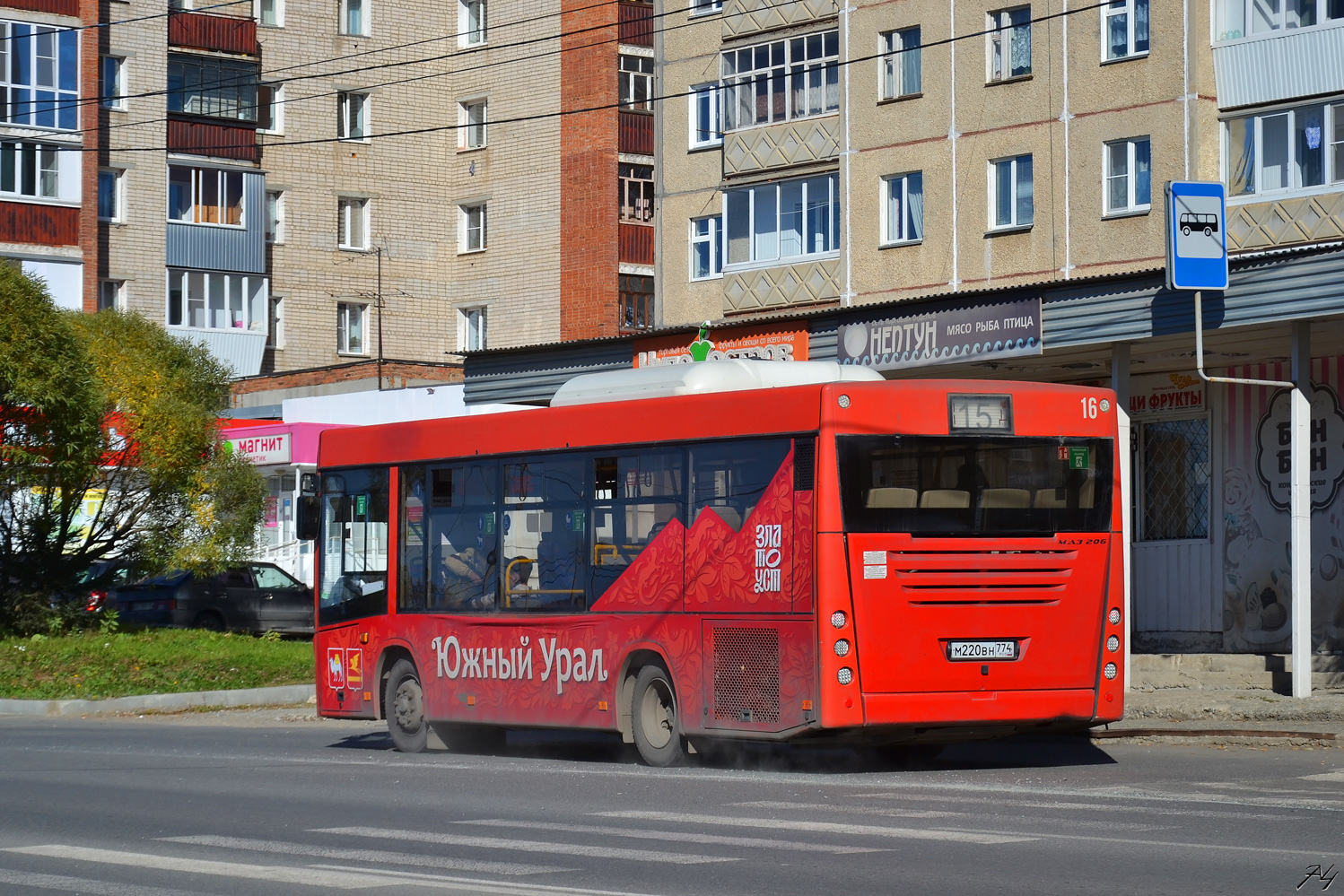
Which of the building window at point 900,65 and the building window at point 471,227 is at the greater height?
the building window at point 471,227

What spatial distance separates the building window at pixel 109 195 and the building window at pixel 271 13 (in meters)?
7.21

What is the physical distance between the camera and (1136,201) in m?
33.7

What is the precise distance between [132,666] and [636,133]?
114 feet

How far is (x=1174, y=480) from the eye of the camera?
27.4 meters

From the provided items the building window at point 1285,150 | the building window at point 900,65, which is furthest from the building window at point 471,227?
the building window at point 1285,150

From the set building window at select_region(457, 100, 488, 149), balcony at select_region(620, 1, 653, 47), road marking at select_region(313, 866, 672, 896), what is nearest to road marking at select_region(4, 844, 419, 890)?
road marking at select_region(313, 866, 672, 896)

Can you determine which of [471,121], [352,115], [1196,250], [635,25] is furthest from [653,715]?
[352,115]

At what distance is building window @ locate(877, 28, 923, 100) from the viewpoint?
1480 inches

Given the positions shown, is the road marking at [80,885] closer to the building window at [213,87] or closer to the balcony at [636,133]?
the balcony at [636,133]

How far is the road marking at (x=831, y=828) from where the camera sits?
404 inches

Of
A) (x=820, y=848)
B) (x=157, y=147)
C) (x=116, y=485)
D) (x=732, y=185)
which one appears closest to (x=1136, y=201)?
(x=732, y=185)

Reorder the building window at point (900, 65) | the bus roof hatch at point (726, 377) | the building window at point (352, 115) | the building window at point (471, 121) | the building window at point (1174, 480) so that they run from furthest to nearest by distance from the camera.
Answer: the building window at point (352, 115) → the building window at point (471, 121) → the building window at point (900, 65) → the building window at point (1174, 480) → the bus roof hatch at point (726, 377)

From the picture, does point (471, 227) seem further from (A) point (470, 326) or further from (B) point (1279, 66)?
(B) point (1279, 66)

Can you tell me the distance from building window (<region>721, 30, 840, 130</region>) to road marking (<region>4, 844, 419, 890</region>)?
30.9 metres
